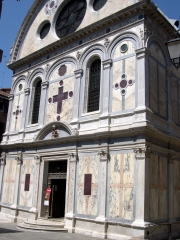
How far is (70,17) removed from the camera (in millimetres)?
19516

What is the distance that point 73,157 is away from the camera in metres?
16.1

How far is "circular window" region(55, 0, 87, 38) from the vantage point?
18.8 metres

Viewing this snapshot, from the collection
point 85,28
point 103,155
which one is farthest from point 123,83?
point 85,28

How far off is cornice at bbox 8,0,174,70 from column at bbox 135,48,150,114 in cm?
234

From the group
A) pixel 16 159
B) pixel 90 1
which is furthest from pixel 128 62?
pixel 16 159

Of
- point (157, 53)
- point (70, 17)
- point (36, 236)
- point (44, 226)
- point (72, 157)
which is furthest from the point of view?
point (70, 17)

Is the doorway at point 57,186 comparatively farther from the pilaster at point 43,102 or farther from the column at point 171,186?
→ the column at point 171,186

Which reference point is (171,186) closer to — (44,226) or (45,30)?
(44,226)

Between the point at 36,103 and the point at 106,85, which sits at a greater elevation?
the point at 36,103

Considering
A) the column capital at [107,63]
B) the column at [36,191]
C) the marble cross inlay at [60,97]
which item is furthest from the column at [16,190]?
the column capital at [107,63]

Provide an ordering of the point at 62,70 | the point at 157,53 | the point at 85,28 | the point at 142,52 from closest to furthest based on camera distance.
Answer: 1. the point at 142,52
2. the point at 157,53
3. the point at 85,28
4. the point at 62,70

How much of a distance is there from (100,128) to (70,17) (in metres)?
8.65

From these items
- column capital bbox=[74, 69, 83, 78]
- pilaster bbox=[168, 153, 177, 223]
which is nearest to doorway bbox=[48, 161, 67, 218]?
column capital bbox=[74, 69, 83, 78]

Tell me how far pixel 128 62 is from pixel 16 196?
36.1 ft
